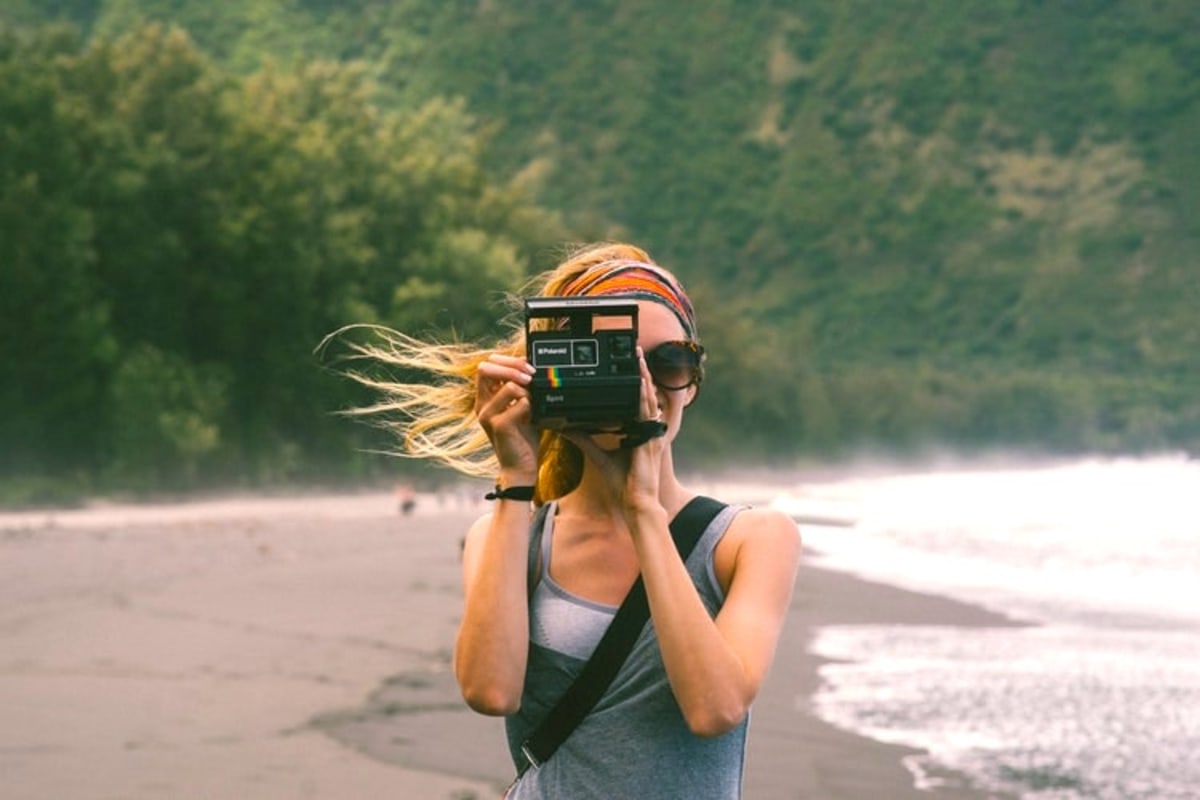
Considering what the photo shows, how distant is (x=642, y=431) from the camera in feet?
8.04

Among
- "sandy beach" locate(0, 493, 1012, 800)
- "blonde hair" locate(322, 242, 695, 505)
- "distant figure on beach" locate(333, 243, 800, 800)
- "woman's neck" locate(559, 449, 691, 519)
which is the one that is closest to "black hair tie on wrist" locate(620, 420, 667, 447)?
"distant figure on beach" locate(333, 243, 800, 800)

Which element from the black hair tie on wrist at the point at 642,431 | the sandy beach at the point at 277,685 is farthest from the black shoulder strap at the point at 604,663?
the sandy beach at the point at 277,685

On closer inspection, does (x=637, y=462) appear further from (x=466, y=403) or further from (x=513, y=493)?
(x=466, y=403)

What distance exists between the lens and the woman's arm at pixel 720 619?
2396 millimetres

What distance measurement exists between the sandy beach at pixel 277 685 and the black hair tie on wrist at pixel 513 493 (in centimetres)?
631

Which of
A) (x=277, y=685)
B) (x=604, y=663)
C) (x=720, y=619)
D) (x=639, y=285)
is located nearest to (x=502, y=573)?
(x=604, y=663)

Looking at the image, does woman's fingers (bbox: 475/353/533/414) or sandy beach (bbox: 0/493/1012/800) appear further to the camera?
sandy beach (bbox: 0/493/1012/800)

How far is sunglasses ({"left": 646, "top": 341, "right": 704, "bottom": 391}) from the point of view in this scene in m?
2.54

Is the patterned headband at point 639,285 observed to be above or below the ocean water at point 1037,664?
above

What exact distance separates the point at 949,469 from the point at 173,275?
79.4 m

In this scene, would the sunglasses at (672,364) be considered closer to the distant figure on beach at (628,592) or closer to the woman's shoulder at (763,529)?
the distant figure on beach at (628,592)

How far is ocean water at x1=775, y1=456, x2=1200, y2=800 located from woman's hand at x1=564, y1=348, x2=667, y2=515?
7.42 meters

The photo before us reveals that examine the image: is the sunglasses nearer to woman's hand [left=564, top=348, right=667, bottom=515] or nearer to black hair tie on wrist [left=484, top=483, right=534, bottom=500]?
woman's hand [left=564, top=348, right=667, bottom=515]

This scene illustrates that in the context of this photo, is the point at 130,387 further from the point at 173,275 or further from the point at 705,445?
the point at 705,445
